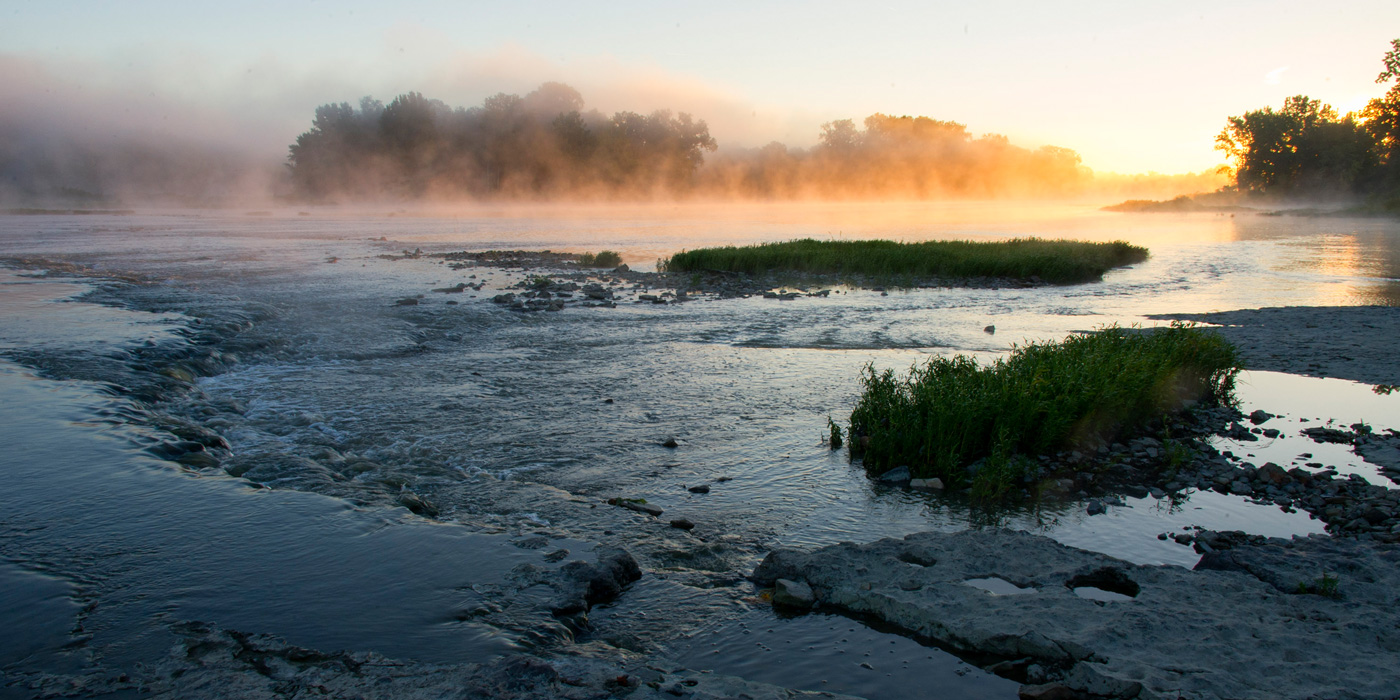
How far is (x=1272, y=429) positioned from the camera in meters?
9.97

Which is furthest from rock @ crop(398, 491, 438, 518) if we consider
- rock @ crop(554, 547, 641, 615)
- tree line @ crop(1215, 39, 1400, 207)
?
tree line @ crop(1215, 39, 1400, 207)

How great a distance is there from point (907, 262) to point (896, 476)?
23.9 m

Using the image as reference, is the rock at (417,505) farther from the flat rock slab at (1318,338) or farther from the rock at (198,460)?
the flat rock slab at (1318,338)

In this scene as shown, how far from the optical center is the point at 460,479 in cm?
804

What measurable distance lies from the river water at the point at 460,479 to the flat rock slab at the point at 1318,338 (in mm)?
973

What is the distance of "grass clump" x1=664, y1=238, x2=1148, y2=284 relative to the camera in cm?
2995

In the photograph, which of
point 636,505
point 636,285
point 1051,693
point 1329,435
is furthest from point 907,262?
point 1051,693

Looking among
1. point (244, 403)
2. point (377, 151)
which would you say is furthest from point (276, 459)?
point (377, 151)

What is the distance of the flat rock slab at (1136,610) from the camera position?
428cm

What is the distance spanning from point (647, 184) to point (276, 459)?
14547 centimetres

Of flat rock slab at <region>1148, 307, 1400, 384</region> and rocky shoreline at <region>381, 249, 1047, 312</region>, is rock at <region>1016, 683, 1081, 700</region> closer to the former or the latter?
flat rock slab at <region>1148, 307, 1400, 384</region>

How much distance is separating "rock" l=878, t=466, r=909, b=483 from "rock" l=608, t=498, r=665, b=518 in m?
2.70

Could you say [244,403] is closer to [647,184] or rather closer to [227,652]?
[227,652]

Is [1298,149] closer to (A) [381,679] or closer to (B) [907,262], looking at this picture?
(B) [907,262]
